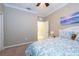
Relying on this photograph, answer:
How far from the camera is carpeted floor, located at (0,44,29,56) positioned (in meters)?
1.61

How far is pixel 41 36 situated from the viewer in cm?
178

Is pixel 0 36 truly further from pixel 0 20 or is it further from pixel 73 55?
pixel 73 55

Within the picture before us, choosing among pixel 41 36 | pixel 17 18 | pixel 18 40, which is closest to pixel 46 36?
pixel 41 36

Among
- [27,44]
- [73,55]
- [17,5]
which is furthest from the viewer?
[27,44]

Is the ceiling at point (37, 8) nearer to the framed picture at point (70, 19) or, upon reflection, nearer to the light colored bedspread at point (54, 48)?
the framed picture at point (70, 19)

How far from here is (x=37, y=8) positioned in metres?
1.78

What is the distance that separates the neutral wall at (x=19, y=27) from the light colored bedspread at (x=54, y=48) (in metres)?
0.15

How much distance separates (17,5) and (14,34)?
0.50 meters

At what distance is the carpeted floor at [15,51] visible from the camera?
1610mm

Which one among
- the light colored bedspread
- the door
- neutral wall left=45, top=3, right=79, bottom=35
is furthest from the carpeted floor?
neutral wall left=45, top=3, right=79, bottom=35

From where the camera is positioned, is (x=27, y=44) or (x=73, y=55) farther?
(x=27, y=44)

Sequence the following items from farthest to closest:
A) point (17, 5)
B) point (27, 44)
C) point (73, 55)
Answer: point (27, 44), point (17, 5), point (73, 55)

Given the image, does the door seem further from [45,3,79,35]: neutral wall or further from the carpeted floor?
the carpeted floor

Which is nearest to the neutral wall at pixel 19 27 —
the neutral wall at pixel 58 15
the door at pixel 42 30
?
the door at pixel 42 30
